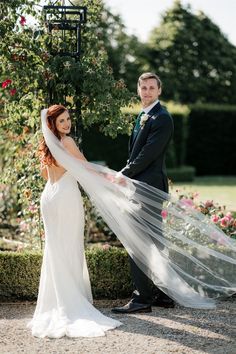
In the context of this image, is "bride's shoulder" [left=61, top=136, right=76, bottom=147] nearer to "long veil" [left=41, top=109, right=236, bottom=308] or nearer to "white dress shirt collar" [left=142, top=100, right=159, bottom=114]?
"long veil" [left=41, top=109, right=236, bottom=308]

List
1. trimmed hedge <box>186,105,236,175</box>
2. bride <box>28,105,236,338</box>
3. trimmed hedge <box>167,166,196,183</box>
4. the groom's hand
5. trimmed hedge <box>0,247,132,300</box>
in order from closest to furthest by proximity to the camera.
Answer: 1. bride <box>28,105,236,338</box>
2. the groom's hand
3. trimmed hedge <box>0,247,132,300</box>
4. trimmed hedge <box>167,166,196,183</box>
5. trimmed hedge <box>186,105,236,175</box>

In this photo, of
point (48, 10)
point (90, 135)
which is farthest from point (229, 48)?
point (48, 10)

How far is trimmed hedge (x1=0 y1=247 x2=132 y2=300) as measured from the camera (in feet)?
20.1

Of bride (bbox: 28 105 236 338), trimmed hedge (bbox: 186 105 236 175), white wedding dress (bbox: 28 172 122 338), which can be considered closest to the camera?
white wedding dress (bbox: 28 172 122 338)

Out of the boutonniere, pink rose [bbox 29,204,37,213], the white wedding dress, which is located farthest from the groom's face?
pink rose [bbox 29,204,37,213]

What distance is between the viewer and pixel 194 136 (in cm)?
2369

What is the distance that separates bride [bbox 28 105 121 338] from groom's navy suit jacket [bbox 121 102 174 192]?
0.49 meters

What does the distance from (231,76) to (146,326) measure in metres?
30.8

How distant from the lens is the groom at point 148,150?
5.41 meters

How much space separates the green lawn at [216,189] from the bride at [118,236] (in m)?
6.76

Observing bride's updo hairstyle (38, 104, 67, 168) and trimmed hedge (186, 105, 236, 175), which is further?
trimmed hedge (186, 105, 236, 175)

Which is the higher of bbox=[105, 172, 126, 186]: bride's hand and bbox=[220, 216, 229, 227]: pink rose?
bbox=[105, 172, 126, 186]: bride's hand

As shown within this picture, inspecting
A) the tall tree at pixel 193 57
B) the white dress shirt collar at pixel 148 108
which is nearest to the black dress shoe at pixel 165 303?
the white dress shirt collar at pixel 148 108

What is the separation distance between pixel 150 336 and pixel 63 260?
98 cm
